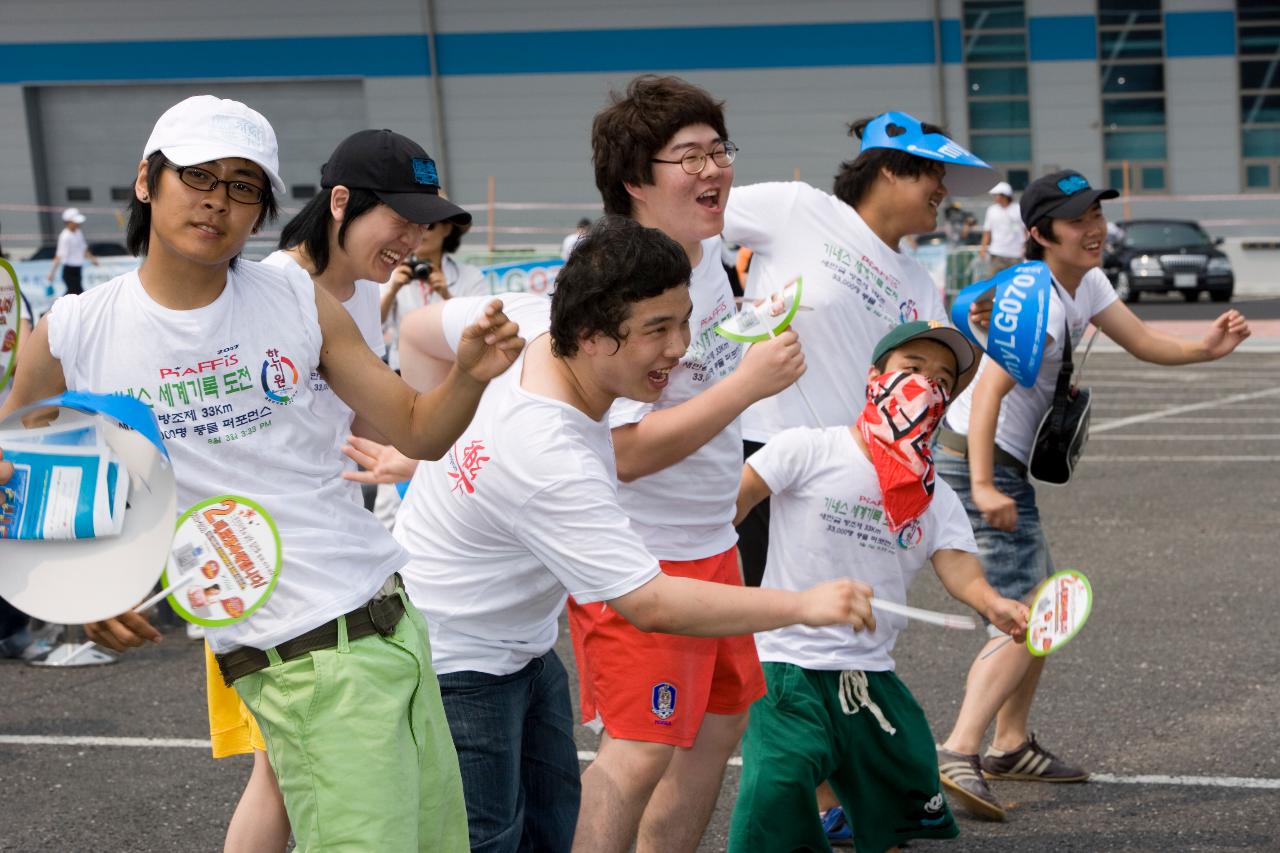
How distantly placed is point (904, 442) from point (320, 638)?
166 centimetres

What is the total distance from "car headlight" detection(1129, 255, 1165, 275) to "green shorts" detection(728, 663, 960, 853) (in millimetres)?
24223

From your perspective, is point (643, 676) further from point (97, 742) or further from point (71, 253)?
point (71, 253)

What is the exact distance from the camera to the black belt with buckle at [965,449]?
5.01m

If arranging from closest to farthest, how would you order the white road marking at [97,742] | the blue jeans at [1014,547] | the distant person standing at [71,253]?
the blue jeans at [1014,547] < the white road marking at [97,742] < the distant person standing at [71,253]

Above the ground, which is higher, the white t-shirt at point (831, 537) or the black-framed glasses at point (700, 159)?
the black-framed glasses at point (700, 159)

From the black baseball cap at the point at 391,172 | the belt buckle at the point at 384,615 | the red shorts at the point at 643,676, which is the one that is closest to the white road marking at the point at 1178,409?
the black baseball cap at the point at 391,172

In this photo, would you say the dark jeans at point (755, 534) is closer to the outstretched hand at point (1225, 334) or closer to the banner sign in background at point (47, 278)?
the outstretched hand at point (1225, 334)

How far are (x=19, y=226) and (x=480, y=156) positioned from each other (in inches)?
406

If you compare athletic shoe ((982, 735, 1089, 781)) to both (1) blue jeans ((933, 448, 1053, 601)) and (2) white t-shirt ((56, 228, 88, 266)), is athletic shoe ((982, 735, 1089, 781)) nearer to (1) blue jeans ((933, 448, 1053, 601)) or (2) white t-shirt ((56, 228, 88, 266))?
(1) blue jeans ((933, 448, 1053, 601))

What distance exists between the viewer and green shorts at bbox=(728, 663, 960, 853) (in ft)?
12.4

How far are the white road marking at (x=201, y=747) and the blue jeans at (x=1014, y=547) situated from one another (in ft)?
2.13

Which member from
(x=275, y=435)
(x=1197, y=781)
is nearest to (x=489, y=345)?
(x=275, y=435)

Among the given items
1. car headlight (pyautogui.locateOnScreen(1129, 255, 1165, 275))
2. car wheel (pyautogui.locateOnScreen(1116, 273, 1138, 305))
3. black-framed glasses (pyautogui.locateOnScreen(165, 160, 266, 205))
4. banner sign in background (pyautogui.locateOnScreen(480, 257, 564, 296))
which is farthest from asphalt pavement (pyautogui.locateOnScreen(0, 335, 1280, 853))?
car wheel (pyautogui.locateOnScreen(1116, 273, 1138, 305))

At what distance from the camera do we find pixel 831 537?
3973 millimetres
